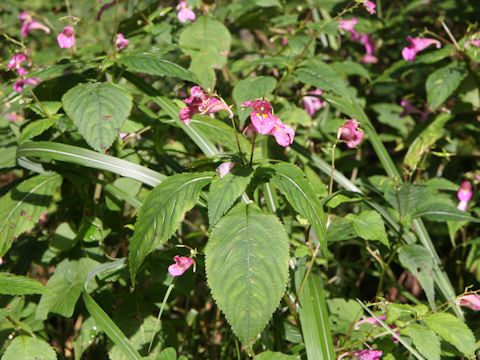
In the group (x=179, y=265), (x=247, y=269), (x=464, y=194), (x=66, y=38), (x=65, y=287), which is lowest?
(x=65, y=287)

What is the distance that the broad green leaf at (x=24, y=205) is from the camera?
189cm

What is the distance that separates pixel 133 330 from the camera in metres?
2.01

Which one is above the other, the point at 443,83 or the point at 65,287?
the point at 443,83

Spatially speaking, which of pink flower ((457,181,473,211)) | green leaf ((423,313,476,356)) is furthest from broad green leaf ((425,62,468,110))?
green leaf ((423,313,476,356))

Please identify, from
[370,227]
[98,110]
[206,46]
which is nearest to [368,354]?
[370,227]

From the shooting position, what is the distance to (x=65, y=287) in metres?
2.03

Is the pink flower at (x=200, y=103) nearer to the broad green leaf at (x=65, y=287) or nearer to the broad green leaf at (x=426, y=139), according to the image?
the broad green leaf at (x=65, y=287)

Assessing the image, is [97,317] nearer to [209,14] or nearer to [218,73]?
[209,14]

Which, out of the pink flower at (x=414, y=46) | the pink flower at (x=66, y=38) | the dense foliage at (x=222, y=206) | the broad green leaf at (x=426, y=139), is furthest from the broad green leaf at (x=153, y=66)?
the pink flower at (x=414, y=46)

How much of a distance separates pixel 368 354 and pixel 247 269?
1.77ft

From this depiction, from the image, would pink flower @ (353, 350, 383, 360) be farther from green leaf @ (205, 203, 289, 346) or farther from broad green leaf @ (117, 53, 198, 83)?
broad green leaf @ (117, 53, 198, 83)

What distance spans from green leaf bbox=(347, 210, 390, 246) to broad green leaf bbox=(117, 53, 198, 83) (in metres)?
0.69

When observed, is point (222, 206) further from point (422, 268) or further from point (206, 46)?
point (206, 46)

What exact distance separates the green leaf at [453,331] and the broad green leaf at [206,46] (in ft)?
4.00
